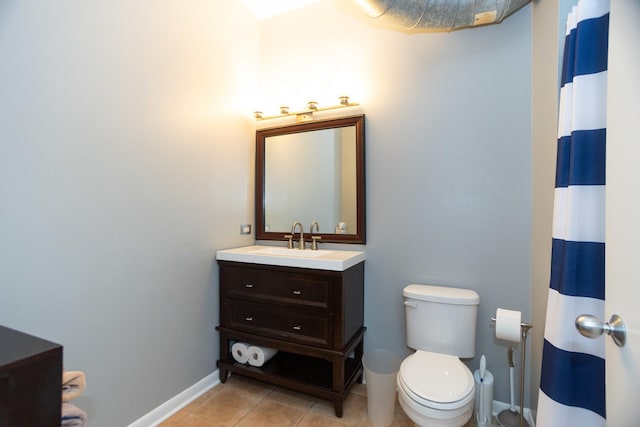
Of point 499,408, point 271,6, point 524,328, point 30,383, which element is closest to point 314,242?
point 524,328

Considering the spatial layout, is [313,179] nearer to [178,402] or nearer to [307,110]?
[307,110]

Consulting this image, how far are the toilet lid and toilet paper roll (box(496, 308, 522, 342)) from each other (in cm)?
26

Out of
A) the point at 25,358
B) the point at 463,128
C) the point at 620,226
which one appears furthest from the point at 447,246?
the point at 25,358

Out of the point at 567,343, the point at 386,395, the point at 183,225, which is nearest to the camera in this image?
the point at 567,343

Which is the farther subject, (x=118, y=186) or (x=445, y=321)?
(x=445, y=321)

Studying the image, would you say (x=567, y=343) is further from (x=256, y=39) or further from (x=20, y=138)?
(x=256, y=39)

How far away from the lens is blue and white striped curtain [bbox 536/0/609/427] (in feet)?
3.27

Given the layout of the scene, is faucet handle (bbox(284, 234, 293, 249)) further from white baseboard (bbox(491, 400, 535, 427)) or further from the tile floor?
white baseboard (bbox(491, 400, 535, 427))

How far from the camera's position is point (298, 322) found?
6.27 feet

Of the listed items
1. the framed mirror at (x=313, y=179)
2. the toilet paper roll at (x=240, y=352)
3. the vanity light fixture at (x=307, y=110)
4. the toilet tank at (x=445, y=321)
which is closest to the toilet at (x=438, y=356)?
the toilet tank at (x=445, y=321)

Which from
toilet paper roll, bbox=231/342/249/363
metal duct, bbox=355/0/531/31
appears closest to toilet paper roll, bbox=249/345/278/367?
toilet paper roll, bbox=231/342/249/363

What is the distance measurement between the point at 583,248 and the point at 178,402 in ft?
7.39

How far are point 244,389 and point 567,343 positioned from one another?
193 centimetres

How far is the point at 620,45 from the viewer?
0.63 meters
